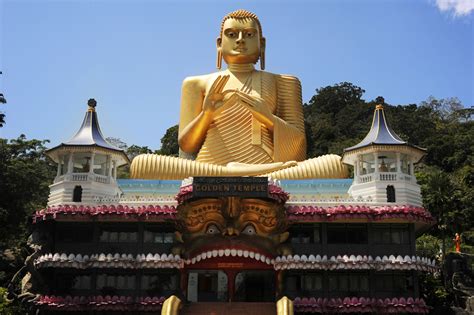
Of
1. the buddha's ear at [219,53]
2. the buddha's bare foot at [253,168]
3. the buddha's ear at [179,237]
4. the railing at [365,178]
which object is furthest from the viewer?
the buddha's ear at [219,53]

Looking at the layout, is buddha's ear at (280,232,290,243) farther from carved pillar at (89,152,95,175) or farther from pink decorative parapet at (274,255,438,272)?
carved pillar at (89,152,95,175)

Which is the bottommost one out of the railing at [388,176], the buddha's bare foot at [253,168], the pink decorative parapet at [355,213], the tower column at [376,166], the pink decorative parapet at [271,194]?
the pink decorative parapet at [355,213]

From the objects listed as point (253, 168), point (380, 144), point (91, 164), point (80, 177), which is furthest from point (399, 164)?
point (80, 177)

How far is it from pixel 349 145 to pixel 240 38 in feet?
78.6

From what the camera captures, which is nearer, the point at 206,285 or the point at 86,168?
the point at 206,285

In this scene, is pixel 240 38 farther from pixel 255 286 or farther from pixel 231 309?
pixel 231 309

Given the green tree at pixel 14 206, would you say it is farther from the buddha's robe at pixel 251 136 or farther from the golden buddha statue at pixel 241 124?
the buddha's robe at pixel 251 136

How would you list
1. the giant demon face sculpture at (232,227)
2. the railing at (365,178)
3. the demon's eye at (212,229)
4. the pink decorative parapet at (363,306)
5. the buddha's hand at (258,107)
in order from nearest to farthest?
the pink decorative parapet at (363,306) < the giant demon face sculpture at (232,227) < the demon's eye at (212,229) < the railing at (365,178) < the buddha's hand at (258,107)

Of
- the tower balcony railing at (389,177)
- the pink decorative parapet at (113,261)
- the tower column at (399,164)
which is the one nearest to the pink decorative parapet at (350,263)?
the tower balcony railing at (389,177)

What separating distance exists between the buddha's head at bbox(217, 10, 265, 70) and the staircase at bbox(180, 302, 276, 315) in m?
11.9

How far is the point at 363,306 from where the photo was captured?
17203 millimetres

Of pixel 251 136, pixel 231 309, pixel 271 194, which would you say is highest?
pixel 251 136

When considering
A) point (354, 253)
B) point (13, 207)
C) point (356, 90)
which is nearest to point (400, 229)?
point (354, 253)

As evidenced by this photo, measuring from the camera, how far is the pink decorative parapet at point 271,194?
17.4m
